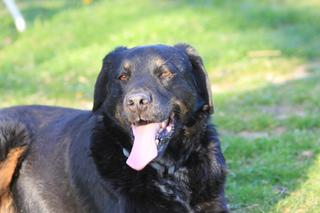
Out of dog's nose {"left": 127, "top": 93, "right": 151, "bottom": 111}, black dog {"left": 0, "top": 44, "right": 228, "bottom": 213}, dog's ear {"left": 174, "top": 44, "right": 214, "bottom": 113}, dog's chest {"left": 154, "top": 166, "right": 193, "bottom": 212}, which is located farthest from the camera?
dog's ear {"left": 174, "top": 44, "right": 214, "bottom": 113}

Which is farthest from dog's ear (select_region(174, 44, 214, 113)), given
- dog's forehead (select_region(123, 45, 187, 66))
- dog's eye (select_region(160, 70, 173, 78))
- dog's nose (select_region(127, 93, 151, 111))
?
dog's nose (select_region(127, 93, 151, 111))

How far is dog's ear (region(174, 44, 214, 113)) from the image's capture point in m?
5.09

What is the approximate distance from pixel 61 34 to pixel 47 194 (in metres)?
11.5

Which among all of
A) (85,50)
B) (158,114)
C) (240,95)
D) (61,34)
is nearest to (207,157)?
(158,114)

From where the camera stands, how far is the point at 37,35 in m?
16.8

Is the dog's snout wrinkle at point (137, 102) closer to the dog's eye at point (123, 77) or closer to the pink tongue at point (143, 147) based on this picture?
the pink tongue at point (143, 147)

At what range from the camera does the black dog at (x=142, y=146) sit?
475cm

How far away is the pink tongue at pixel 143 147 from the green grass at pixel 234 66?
5.15ft

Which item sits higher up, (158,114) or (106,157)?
(158,114)

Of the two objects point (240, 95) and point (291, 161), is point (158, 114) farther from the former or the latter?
point (240, 95)

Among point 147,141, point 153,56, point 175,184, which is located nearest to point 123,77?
point 153,56

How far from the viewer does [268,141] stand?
7523mm

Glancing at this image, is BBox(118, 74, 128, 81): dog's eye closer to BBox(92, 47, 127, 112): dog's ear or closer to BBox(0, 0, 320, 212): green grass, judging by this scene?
BBox(92, 47, 127, 112): dog's ear

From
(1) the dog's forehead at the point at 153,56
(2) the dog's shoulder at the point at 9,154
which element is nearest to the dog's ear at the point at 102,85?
(1) the dog's forehead at the point at 153,56
